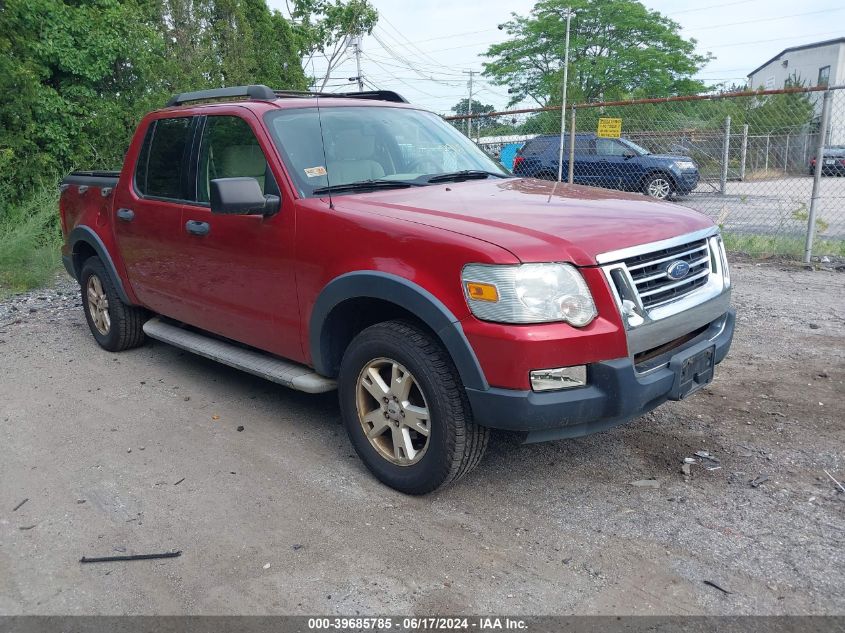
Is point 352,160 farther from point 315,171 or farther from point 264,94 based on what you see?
point 264,94

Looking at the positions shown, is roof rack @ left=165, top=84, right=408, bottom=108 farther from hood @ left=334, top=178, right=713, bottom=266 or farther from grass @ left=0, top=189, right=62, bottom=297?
grass @ left=0, top=189, right=62, bottom=297

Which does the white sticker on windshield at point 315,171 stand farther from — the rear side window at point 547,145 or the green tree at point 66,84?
the rear side window at point 547,145

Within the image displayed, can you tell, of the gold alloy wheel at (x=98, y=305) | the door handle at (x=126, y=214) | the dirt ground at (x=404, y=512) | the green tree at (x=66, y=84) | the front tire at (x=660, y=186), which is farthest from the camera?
the front tire at (x=660, y=186)

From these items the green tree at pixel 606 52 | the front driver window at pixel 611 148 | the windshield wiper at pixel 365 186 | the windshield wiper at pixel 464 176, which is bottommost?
the windshield wiper at pixel 365 186

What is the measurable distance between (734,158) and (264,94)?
8.01 meters

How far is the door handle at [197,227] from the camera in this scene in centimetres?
452

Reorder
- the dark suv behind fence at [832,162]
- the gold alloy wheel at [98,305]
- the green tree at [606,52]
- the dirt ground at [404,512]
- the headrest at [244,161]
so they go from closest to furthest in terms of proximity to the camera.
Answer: the dirt ground at [404,512] < the headrest at [244,161] < the gold alloy wheel at [98,305] < the dark suv behind fence at [832,162] < the green tree at [606,52]

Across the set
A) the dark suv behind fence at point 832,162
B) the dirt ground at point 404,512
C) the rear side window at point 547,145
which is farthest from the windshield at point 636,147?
the dirt ground at point 404,512

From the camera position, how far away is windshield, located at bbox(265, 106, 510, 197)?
4.12 m

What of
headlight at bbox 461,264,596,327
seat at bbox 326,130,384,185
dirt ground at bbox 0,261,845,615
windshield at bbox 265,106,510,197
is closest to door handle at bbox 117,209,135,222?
dirt ground at bbox 0,261,845,615

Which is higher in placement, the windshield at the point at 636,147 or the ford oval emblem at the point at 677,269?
the windshield at the point at 636,147

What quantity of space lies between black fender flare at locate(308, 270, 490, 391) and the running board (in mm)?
119

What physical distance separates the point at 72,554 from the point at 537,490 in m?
2.15

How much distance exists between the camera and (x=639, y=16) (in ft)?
137
